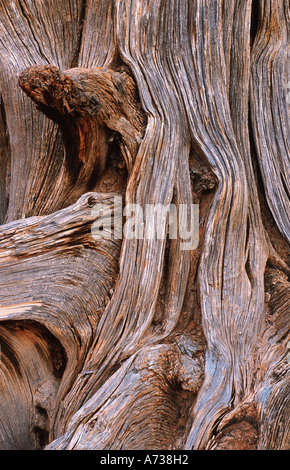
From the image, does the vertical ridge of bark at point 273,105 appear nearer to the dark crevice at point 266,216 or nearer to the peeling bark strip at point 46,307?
the dark crevice at point 266,216

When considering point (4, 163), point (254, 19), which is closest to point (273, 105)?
point (254, 19)

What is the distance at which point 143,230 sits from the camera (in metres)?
2.21

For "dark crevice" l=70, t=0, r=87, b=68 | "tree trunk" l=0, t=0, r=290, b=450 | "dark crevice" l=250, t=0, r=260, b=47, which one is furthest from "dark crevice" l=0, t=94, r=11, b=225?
"dark crevice" l=250, t=0, r=260, b=47

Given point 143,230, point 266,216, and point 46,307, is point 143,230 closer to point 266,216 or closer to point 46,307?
point 46,307

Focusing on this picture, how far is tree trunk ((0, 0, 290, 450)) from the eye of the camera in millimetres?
1959

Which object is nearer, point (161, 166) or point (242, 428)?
point (242, 428)

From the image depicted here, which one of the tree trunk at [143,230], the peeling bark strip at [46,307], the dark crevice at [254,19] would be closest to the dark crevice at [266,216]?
the tree trunk at [143,230]

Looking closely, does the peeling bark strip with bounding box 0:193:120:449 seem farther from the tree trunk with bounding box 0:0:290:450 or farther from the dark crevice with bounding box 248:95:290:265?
the dark crevice with bounding box 248:95:290:265

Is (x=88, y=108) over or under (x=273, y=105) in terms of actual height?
under

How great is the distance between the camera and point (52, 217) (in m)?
2.13

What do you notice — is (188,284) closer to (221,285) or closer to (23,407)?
(221,285)

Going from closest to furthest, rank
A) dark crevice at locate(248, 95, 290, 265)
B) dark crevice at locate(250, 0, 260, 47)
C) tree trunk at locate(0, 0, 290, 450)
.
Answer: tree trunk at locate(0, 0, 290, 450), dark crevice at locate(248, 95, 290, 265), dark crevice at locate(250, 0, 260, 47)

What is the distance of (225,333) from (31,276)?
98 cm

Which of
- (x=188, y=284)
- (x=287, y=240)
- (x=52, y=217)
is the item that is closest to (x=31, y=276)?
(x=52, y=217)
